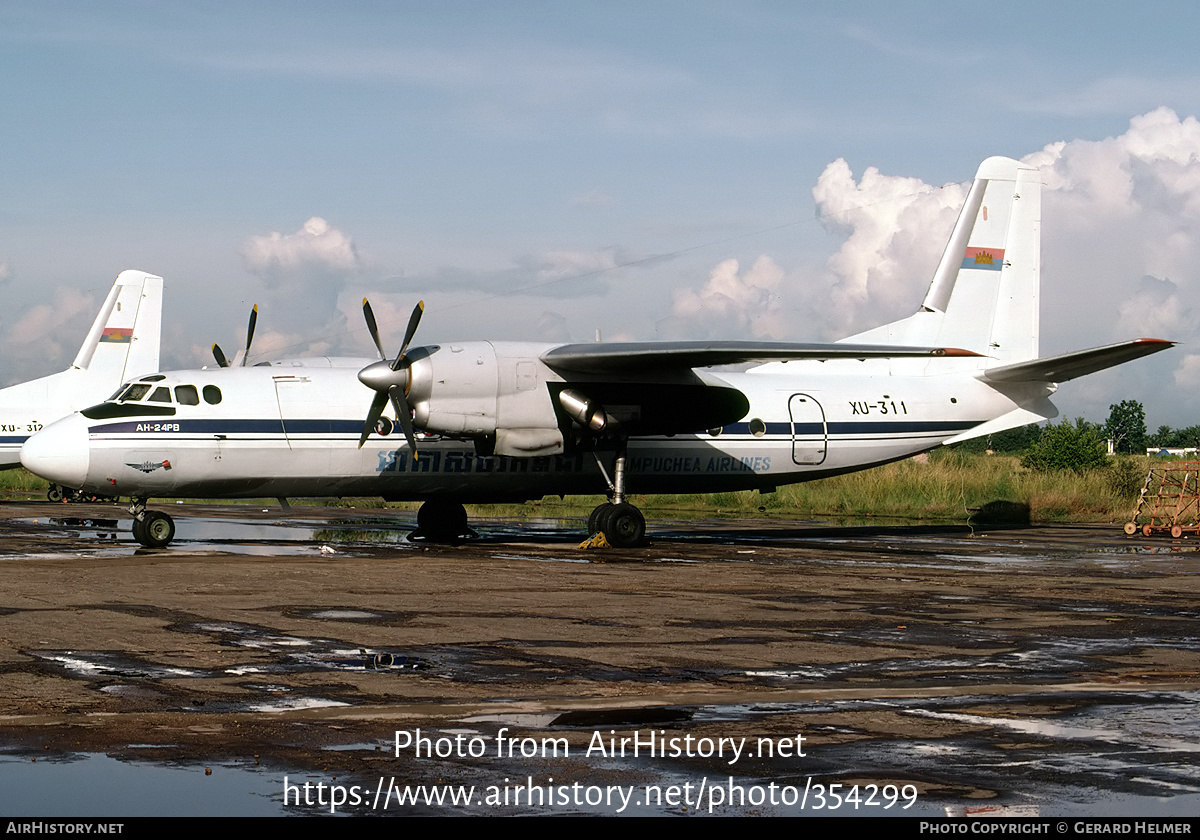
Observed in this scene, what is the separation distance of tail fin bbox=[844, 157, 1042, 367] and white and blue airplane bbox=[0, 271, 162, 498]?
80.8 ft

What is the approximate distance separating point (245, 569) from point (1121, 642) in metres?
11.9

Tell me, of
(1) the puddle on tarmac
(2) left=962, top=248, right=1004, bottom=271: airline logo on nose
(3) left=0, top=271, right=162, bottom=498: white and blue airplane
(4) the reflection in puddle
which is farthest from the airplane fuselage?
(3) left=0, top=271, right=162, bottom=498: white and blue airplane

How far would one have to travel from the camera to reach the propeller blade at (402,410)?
22.8 metres

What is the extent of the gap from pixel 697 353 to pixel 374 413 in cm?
608

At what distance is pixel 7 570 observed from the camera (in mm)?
17672

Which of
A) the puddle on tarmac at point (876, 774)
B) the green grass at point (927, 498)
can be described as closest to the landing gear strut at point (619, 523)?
the green grass at point (927, 498)

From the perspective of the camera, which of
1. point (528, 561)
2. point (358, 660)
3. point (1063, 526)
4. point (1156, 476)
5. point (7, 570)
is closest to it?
point (358, 660)

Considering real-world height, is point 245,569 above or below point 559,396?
below

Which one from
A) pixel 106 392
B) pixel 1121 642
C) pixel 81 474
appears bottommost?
pixel 1121 642

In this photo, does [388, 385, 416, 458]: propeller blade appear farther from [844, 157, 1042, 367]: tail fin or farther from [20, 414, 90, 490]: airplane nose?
[844, 157, 1042, 367]: tail fin

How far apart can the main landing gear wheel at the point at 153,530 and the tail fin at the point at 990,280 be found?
51.5 ft

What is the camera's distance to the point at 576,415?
24.0 metres
